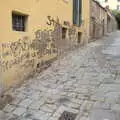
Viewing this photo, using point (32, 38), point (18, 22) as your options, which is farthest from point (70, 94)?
point (18, 22)

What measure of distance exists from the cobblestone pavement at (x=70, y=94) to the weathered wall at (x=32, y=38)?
463 mm

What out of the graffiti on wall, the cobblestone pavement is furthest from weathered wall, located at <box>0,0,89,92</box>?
the cobblestone pavement

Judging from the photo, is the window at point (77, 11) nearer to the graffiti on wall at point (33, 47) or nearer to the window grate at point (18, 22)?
the graffiti on wall at point (33, 47)

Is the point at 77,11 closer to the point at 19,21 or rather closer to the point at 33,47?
the point at 33,47

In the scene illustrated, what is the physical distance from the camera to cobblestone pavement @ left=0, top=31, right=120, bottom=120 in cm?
586

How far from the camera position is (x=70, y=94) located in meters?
6.88

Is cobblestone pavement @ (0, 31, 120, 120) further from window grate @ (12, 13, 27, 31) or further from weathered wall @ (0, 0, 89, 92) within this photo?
window grate @ (12, 13, 27, 31)

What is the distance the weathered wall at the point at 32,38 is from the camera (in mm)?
7045

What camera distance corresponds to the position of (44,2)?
937cm

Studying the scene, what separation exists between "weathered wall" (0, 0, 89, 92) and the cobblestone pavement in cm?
46

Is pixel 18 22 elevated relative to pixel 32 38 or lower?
elevated

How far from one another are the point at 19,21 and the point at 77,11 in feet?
21.3

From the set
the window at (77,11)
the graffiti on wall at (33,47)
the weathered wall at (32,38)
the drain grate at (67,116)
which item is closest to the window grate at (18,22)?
the weathered wall at (32,38)

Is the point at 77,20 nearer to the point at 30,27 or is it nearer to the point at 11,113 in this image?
the point at 30,27
